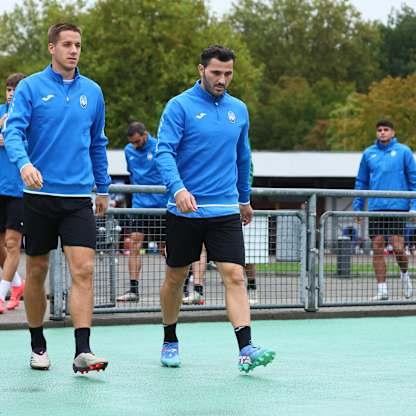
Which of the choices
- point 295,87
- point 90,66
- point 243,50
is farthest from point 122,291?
point 295,87

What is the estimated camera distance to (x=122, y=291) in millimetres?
11578

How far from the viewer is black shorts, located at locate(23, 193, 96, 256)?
7910mm

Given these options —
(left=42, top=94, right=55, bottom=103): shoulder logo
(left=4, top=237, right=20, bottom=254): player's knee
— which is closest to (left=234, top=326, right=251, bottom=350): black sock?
(left=42, top=94, right=55, bottom=103): shoulder logo

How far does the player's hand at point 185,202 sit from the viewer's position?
7.80 meters

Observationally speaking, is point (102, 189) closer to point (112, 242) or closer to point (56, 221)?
point (56, 221)

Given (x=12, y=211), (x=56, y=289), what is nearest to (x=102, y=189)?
(x=56, y=289)

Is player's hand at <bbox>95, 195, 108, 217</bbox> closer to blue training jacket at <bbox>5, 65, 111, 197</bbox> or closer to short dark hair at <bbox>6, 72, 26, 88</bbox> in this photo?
blue training jacket at <bbox>5, 65, 111, 197</bbox>

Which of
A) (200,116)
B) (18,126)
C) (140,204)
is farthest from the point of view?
(140,204)

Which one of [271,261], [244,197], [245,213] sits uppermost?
[244,197]

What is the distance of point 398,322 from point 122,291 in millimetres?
2434

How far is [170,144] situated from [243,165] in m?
0.66

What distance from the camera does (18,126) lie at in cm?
777

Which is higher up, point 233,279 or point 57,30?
point 57,30

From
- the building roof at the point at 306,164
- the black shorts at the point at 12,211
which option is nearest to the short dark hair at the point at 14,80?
the black shorts at the point at 12,211
